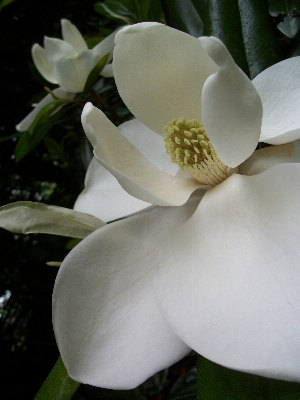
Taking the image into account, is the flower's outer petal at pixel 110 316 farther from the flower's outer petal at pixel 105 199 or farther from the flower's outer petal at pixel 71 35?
the flower's outer petal at pixel 71 35

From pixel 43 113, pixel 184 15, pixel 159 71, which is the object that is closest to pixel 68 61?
pixel 43 113

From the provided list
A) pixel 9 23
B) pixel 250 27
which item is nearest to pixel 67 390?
pixel 250 27

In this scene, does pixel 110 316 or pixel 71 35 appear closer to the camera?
pixel 110 316

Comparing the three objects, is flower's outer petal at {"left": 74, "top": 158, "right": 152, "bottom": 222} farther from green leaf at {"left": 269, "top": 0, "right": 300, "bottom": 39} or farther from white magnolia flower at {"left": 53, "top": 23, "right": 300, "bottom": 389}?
green leaf at {"left": 269, "top": 0, "right": 300, "bottom": 39}

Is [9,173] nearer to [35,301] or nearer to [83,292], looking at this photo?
[35,301]

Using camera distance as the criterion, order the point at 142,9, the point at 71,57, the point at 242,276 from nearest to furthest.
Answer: the point at 242,276, the point at 142,9, the point at 71,57

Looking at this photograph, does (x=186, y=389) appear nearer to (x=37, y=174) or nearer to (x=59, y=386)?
(x=59, y=386)
